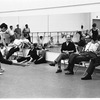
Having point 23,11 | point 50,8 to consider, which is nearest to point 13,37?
point 23,11

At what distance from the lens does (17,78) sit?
6520 mm

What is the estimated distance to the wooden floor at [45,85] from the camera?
4.87m

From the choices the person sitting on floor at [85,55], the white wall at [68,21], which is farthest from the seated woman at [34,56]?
the person sitting on floor at [85,55]

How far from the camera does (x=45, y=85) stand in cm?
569

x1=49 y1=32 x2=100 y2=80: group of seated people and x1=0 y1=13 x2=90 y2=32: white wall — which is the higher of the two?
x1=0 y1=13 x2=90 y2=32: white wall

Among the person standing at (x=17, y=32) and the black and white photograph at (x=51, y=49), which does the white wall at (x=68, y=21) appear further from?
the person standing at (x=17, y=32)

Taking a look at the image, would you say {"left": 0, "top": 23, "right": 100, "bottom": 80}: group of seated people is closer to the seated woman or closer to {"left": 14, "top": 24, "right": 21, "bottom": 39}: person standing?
the seated woman

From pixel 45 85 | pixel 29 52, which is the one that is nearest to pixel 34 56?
pixel 29 52

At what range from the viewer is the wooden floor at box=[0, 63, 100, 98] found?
16.0 ft

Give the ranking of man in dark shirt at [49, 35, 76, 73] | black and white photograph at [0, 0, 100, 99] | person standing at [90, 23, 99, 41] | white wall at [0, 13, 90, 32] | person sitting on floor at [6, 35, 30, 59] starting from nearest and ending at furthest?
black and white photograph at [0, 0, 100, 99], man in dark shirt at [49, 35, 76, 73], person standing at [90, 23, 99, 41], white wall at [0, 13, 90, 32], person sitting on floor at [6, 35, 30, 59]

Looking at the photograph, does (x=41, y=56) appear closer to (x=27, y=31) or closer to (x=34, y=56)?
(x=34, y=56)

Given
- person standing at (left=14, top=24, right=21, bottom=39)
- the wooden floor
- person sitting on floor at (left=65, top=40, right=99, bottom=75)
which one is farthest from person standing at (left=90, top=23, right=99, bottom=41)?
person standing at (left=14, top=24, right=21, bottom=39)

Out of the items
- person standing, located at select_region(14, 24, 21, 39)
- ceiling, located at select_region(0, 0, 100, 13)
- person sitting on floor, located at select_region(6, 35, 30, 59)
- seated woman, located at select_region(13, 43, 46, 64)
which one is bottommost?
seated woman, located at select_region(13, 43, 46, 64)

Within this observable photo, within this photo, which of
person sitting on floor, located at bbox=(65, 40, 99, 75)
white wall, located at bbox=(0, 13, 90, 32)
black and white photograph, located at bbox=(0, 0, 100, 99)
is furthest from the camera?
white wall, located at bbox=(0, 13, 90, 32)
